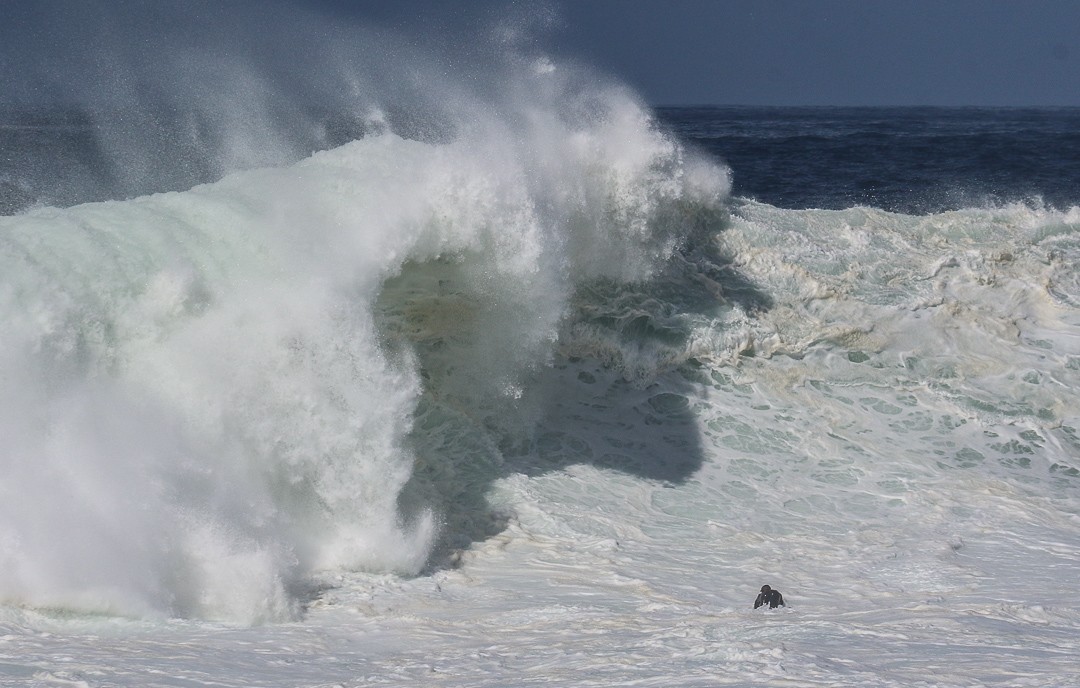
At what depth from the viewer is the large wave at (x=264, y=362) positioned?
281 inches

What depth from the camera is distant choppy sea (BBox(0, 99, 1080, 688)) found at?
6.76 meters

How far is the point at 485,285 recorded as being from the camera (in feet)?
33.0

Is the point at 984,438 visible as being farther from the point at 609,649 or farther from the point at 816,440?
the point at 609,649

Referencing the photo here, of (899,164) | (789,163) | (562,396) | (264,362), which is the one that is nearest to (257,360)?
(264,362)

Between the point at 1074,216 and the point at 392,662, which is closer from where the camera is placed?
the point at 392,662

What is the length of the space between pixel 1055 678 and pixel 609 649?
211 centimetres

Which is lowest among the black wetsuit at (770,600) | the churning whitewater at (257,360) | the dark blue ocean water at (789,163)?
the black wetsuit at (770,600)

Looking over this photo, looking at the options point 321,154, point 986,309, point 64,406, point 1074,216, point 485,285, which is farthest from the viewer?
point 1074,216

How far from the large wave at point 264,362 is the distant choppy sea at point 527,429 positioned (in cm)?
2

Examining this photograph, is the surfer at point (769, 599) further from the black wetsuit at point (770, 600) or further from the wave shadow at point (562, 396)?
the wave shadow at point (562, 396)

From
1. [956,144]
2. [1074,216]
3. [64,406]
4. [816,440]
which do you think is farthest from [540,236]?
[956,144]

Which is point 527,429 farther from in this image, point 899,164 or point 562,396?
point 899,164

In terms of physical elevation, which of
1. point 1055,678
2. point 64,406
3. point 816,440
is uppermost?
point 816,440

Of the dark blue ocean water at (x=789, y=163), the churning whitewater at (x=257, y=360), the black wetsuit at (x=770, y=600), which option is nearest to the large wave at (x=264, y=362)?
the churning whitewater at (x=257, y=360)
